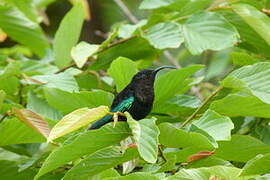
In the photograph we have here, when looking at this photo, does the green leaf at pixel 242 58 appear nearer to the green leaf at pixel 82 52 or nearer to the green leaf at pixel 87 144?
the green leaf at pixel 82 52

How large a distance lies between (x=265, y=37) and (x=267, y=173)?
0.82 metres

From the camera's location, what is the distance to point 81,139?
184cm

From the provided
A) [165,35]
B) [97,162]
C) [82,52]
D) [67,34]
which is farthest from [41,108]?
[97,162]

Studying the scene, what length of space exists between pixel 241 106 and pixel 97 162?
1.76ft

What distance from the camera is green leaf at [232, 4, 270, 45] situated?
249 centimetres

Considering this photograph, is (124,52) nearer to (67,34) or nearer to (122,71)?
(67,34)

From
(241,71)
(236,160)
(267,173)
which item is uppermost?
(241,71)

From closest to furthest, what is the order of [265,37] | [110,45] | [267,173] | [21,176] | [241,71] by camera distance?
[267,173]
[241,71]
[21,176]
[265,37]
[110,45]

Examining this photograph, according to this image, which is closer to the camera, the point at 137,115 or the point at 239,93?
the point at 239,93

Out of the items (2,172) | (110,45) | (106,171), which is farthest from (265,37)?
(2,172)

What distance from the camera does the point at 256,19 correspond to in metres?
2.50

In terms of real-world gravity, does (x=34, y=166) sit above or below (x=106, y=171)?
below

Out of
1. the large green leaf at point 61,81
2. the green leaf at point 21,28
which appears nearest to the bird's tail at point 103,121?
the large green leaf at point 61,81

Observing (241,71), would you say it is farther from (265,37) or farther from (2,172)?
(2,172)
